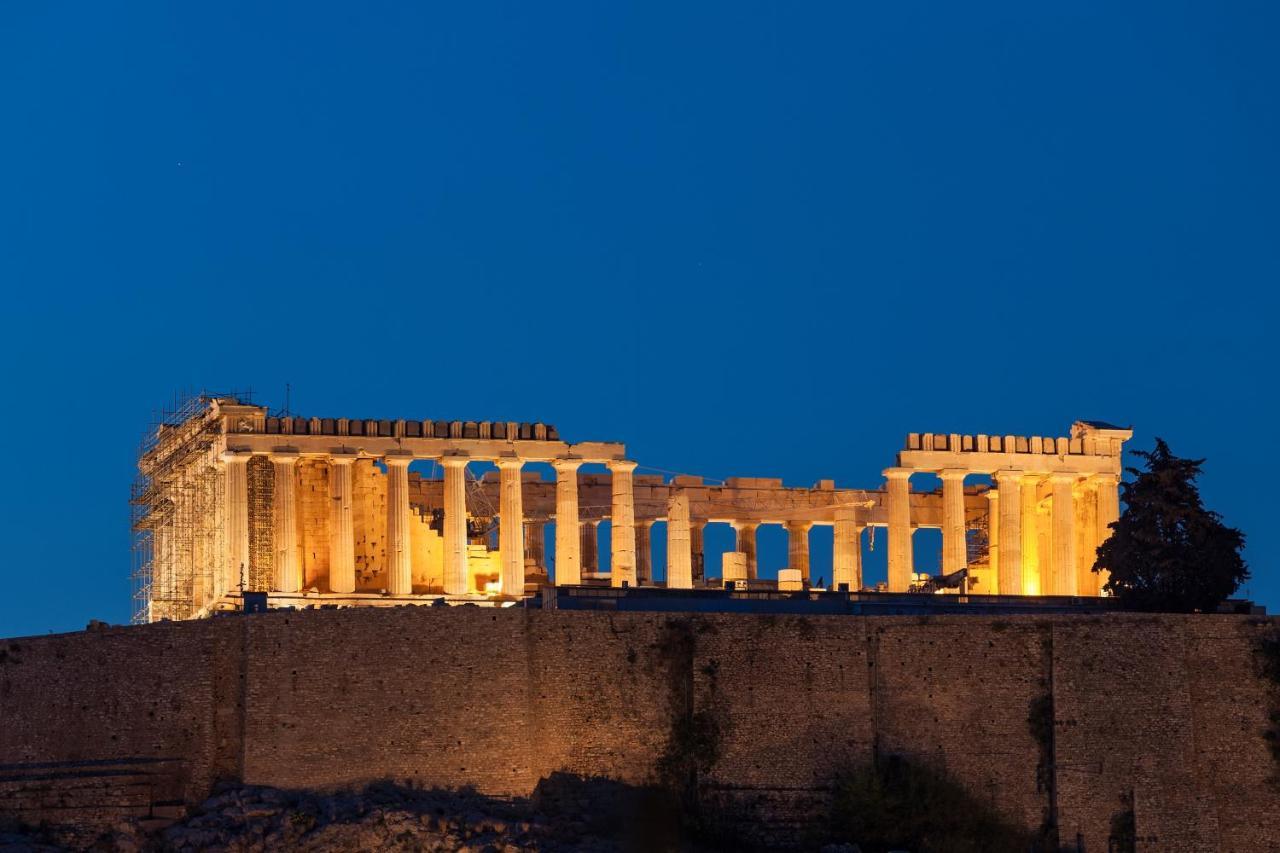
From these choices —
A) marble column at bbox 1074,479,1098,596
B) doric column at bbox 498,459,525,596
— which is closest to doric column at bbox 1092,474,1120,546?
marble column at bbox 1074,479,1098,596

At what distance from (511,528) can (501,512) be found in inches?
34.5

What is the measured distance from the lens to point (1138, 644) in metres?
87.1

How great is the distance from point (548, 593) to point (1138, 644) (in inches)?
662

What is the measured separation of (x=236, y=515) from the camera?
106m

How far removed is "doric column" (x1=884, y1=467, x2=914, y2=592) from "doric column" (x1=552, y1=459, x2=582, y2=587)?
11.8m

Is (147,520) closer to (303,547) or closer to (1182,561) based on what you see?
(303,547)

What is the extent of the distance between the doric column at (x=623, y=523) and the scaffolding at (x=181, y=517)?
559 inches

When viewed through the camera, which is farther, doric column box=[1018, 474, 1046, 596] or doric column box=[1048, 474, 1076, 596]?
doric column box=[1018, 474, 1046, 596]

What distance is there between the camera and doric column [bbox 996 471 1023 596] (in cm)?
11575

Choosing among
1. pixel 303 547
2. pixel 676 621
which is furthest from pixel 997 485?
pixel 676 621

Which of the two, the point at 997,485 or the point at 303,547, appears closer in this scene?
the point at 303,547

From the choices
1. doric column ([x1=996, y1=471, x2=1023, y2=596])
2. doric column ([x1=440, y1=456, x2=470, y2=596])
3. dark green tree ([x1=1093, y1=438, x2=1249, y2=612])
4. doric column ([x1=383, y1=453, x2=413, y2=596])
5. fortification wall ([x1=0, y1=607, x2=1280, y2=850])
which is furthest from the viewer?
doric column ([x1=996, y1=471, x2=1023, y2=596])

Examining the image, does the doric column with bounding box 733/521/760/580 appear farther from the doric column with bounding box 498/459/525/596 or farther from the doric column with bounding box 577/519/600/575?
the doric column with bounding box 498/459/525/596

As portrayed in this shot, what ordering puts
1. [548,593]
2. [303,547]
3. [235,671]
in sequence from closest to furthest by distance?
[235,671], [548,593], [303,547]
